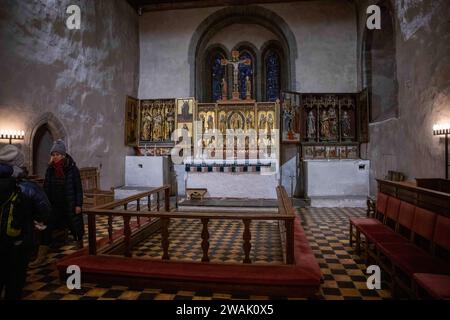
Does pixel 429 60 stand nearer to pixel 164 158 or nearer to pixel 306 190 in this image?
pixel 306 190

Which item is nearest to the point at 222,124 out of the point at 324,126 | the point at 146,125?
the point at 146,125

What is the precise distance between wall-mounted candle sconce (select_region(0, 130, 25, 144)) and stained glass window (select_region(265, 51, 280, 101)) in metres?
10.4

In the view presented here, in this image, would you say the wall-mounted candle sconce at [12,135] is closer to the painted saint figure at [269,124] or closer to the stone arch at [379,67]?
the painted saint figure at [269,124]

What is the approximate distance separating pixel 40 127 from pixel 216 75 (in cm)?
899

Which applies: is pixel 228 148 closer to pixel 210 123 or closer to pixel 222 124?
pixel 222 124

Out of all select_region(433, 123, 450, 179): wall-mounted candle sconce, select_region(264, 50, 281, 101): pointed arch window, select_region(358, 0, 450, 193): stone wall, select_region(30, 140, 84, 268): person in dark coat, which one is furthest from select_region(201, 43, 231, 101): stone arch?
select_region(30, 140, 84, 268): person in dark coat

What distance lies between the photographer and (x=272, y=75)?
48.5 ft

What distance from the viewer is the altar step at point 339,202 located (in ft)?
33.7

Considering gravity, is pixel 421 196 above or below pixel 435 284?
above

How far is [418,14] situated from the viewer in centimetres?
721

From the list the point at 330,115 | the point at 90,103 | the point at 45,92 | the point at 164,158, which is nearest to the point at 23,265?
the point at 45,92

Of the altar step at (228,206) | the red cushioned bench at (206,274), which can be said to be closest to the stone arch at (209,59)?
the altar step at (228,206)

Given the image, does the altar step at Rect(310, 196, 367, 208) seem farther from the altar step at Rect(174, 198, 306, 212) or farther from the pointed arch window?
A: the pointed arch window

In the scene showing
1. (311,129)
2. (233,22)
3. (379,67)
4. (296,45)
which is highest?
(233,22)
